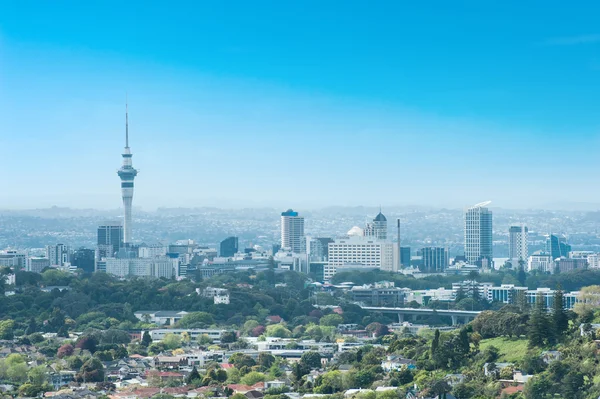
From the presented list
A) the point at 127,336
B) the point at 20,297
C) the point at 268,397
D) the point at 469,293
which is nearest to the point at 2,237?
the point at 469,293

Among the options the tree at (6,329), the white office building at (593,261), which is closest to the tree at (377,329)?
the tree at (6,329)

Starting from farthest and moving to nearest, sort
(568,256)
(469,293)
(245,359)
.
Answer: (568,256)
(469,293)
(245,359)

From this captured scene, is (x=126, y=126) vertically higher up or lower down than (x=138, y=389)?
higher up

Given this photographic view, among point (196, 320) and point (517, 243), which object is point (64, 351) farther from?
point (517, 243)

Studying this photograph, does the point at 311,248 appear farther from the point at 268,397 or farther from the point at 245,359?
the point at 268,397

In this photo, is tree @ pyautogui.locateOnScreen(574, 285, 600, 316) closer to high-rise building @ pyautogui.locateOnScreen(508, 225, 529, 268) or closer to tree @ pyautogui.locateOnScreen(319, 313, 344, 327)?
tree @ pyautogui.locateOnScreen(319, 313, 344, 327)

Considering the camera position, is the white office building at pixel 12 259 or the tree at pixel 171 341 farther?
the white office building at pixel 12 259

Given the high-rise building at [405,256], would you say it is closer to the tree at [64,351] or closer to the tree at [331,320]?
the tree at [331,320]
